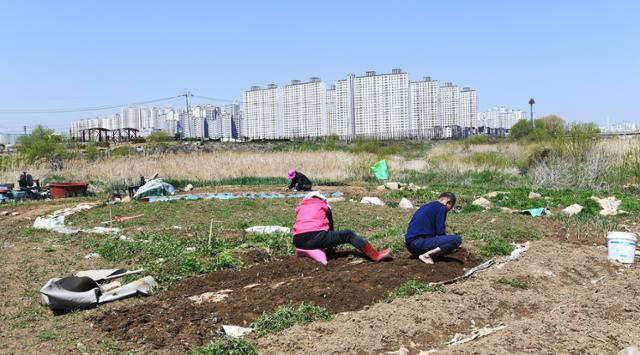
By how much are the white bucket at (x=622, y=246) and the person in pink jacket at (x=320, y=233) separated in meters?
3.04

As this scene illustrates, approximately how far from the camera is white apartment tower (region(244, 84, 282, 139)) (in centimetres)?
8125

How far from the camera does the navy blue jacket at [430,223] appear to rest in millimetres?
7438

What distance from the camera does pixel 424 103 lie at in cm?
8188

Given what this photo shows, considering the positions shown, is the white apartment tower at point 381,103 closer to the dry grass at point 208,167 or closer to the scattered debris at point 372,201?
the dry grass at point 208,167

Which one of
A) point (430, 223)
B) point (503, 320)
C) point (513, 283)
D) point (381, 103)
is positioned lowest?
point (503, 320)

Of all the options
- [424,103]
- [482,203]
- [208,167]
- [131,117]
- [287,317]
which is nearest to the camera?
[287,317]

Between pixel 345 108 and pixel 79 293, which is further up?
pixel 345 108

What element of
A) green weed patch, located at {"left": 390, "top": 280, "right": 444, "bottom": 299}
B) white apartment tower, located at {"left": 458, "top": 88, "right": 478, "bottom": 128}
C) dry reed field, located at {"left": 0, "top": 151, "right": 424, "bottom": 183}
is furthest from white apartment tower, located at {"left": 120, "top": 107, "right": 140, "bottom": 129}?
green weed patch, located at {"left": 390, "top": 280, "right": 444, "bottom": 299}

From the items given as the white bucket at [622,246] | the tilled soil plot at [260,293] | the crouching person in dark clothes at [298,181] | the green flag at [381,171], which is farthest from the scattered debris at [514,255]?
the green flag at [381,171]

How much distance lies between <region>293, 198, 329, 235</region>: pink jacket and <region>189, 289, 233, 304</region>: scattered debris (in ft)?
5.07

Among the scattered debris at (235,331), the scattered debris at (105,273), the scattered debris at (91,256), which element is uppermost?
the scattered debris at (105,273)

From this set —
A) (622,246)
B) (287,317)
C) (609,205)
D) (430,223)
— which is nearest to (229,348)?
(287,317)

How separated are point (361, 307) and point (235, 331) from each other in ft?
4.29

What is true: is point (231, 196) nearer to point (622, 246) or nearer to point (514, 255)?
point (514, 255)
